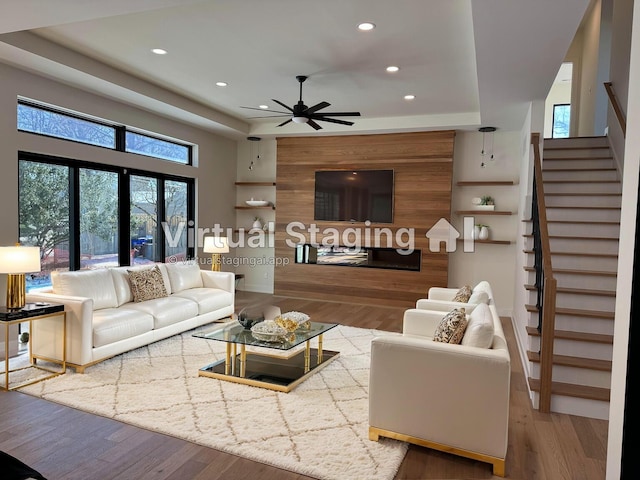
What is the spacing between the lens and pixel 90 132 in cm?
564

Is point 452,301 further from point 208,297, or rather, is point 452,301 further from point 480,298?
point 208,297

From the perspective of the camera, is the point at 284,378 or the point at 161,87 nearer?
the point at 284,378

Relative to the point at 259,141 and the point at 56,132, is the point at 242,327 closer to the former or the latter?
the point at 56,132

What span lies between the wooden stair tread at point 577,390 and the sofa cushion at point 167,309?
3664 millimetres

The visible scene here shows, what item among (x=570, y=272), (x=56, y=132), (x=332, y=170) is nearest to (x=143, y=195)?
(x=56, y=132)

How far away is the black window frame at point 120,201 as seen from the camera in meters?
5.30

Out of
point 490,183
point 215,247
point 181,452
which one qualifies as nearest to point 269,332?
point 181,452

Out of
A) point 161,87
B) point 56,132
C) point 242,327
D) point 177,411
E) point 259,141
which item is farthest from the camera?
point 259,141

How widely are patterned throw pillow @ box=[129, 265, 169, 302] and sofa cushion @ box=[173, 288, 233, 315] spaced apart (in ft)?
0.88

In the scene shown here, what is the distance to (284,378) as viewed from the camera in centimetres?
389

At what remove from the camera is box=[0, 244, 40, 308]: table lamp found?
375cm

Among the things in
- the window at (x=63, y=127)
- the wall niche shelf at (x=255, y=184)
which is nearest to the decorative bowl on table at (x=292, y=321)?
the window at (x=63, y=127)

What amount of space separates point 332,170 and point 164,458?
5833mm

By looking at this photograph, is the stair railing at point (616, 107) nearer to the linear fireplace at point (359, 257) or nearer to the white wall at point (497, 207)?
the white wall at point (497, 207)
